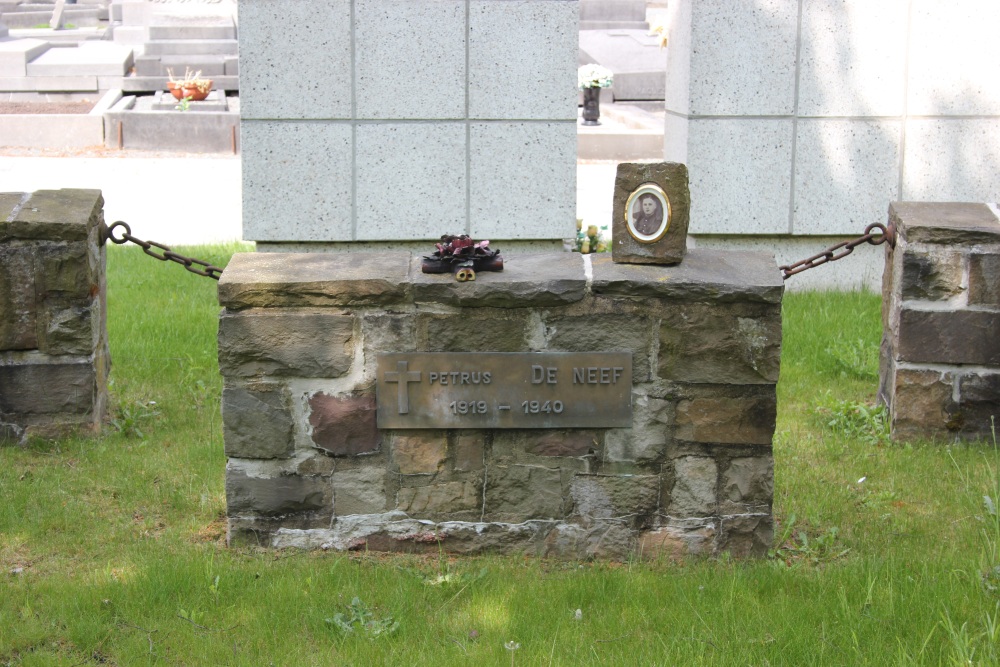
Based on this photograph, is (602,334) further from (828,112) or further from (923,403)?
(828,112)

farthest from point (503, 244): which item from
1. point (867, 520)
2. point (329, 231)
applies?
point (867, 520)

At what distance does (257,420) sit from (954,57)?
19.0ft

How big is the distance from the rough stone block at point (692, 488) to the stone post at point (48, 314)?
2500mm

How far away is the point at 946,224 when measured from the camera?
192 inches

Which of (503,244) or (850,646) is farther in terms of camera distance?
(503,244)

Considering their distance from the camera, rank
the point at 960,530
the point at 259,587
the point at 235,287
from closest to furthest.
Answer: the point at 259,587, the point at 235,287, the point at 960,530

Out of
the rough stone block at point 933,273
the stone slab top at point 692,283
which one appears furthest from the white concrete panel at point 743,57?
the stone slab top at point 692,283

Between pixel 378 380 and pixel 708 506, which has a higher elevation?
pixel 378 380

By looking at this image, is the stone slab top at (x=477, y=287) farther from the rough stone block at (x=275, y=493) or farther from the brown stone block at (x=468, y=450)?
the rough stone block at (x=275, y=493)

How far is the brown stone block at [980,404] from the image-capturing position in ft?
16.3

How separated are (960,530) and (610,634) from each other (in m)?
1.54

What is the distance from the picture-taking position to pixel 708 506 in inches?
155

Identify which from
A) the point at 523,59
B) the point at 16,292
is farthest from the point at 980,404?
the point at 16,292

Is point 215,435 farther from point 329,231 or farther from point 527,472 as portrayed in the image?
point 329,231
